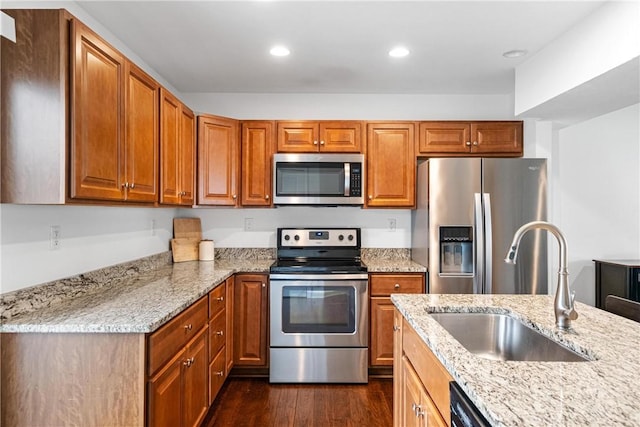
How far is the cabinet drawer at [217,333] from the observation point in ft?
7.81

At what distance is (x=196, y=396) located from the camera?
205cm

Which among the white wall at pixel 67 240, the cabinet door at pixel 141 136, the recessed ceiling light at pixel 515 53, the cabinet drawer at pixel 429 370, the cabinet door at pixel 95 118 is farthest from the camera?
the recessed ceiling light at pixel 515 53

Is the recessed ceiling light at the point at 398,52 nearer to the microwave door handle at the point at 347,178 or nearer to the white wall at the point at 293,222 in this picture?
the microwave door handle at the point at 347,178

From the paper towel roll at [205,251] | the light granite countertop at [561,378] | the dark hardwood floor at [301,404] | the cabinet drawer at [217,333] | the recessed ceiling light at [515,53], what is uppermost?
the recessed ceiling light at [515,53]

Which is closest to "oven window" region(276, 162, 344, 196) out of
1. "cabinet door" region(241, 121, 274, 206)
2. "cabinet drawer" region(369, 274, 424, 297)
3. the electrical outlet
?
"cabinet door" region(241, 121, 274, 206)

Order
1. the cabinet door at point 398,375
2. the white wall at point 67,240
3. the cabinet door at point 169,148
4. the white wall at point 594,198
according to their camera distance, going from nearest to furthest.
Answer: the white wall at point 67,240 → the cabinet door at point 398,375 → the cabinet door at point 169,148 → the white wall at point 594,198

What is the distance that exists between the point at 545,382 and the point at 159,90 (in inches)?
92.5

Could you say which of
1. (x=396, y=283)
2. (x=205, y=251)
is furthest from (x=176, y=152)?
(x=396, y=283)

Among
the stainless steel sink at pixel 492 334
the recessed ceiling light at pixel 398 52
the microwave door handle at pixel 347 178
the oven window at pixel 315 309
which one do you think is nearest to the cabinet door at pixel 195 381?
the oven window at pixel 315 309

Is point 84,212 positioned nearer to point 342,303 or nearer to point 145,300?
point 145,300

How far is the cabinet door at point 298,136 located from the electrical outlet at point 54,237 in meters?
1.83

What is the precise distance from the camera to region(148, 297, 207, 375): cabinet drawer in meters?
1.52

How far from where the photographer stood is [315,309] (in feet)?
9.62

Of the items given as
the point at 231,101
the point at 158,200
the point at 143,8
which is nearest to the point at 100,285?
the point at 158,200
